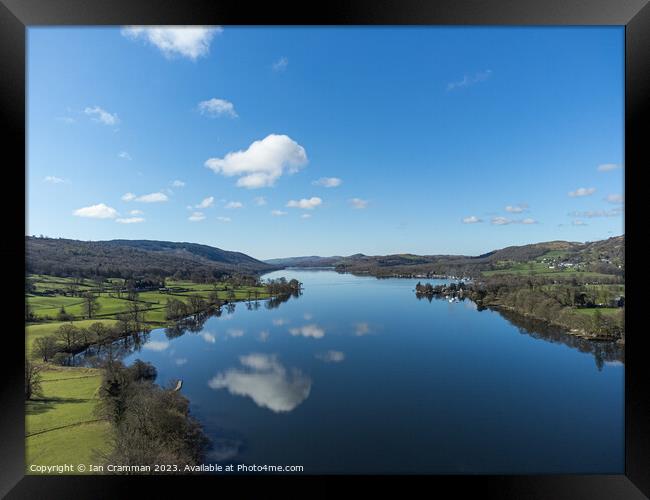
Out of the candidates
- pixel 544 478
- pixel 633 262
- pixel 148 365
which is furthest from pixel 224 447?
pixel 633 262

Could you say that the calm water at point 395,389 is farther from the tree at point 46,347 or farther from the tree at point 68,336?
the tree at point 46,347

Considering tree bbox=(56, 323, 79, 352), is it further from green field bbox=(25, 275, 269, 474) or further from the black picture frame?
the black picture frame

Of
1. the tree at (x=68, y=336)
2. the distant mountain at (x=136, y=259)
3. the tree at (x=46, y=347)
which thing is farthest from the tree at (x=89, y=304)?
the tree at (x=46, y=347)

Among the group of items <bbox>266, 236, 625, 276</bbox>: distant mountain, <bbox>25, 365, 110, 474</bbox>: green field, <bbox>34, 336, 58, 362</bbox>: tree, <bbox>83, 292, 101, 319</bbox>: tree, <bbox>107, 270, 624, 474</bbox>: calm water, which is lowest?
<bbox>107, 270, 624, 474</bbox>: calm water

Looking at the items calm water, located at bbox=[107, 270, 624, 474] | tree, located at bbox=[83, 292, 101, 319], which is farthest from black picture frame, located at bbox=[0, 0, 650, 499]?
tree, located at bbox=[83, 292, 101, 319]

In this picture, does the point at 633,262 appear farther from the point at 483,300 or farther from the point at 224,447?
the point at 483,300

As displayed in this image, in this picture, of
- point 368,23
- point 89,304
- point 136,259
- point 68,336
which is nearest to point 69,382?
point 68,336
